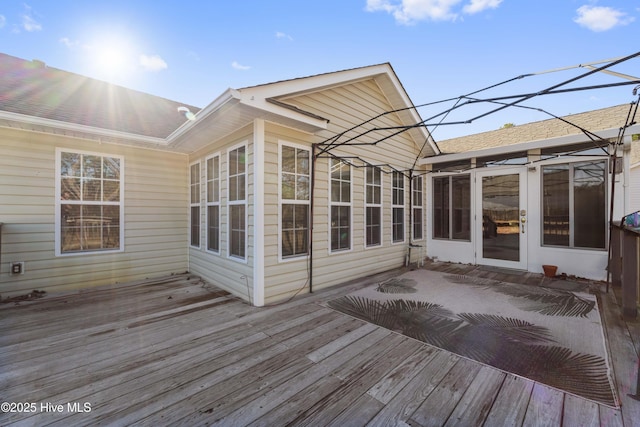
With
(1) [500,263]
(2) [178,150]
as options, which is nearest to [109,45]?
(2) [178,150]

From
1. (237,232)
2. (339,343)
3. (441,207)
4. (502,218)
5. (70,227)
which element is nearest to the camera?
(339,343)

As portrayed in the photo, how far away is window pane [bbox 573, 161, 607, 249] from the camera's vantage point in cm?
480

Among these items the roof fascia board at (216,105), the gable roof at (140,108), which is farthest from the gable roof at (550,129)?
the roof fascia board at (216,105)

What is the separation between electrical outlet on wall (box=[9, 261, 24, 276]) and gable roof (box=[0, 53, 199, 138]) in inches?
81.6

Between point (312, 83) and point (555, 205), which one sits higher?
point (312, 83)

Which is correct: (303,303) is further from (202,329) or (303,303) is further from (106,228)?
(106,228)

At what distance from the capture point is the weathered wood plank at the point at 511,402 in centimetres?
161

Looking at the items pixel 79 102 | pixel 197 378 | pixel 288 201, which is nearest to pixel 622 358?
pixel 197 378

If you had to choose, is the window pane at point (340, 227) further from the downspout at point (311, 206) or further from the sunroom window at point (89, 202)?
the sunroom window at point (89, 202)

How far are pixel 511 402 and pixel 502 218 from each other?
16.7ft

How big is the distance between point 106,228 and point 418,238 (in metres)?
6.74

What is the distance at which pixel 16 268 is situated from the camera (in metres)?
3.92

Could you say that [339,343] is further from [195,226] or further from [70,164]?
[70,164]

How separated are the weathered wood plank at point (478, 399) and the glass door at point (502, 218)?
458 centimetres
